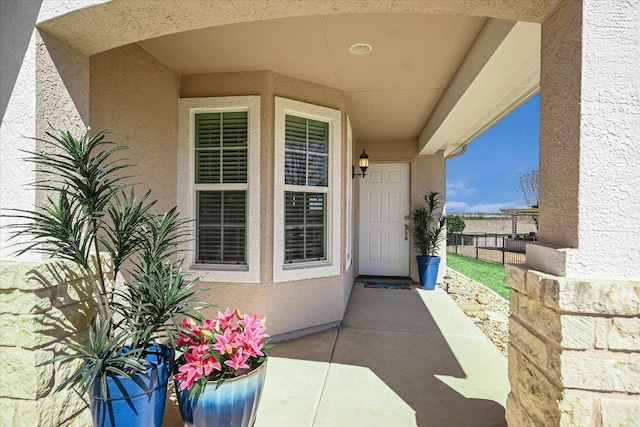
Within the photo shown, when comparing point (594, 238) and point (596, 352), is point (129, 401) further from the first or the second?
point (594, 238)

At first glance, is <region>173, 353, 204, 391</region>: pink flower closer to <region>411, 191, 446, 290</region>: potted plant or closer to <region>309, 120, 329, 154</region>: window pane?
<region>309, 120, 329, 154</region>: window pane

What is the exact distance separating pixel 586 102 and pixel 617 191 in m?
0.38

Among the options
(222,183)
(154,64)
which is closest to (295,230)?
(222,183)

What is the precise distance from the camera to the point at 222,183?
3.39 meters

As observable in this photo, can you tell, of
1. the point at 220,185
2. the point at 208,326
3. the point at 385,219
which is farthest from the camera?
the point at 385,219

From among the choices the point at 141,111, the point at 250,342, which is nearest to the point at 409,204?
the point at 141,111

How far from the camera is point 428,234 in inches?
227

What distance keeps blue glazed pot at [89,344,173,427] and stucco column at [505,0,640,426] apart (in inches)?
70.5

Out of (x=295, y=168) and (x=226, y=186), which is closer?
(x=226, y=186)

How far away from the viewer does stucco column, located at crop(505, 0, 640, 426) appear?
48.5 inches

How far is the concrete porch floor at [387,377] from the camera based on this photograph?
2139 millimetres

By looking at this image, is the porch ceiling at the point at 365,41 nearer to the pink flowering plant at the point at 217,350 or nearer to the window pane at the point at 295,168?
the window pane at the point at 295,168

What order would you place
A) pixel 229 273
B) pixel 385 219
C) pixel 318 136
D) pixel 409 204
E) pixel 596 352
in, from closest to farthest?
pixel 596 352, pixel 229 273, pixel 318 136, pixel 409 204, pixel 385 219

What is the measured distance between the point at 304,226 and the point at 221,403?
2238mm
